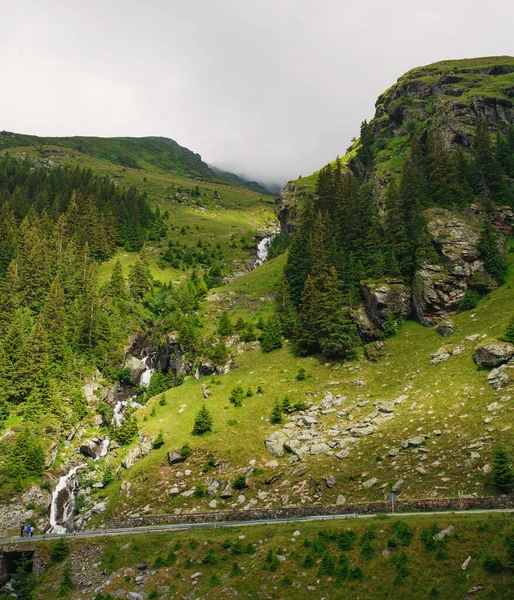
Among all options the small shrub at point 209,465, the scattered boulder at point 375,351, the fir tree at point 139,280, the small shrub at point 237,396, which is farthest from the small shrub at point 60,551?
the fir tree at point 139,280

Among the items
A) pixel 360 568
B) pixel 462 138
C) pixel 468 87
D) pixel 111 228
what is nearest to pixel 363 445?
pixel 360 568

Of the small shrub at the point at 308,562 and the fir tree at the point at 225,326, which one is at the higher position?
the fir tree at the point at 225,326

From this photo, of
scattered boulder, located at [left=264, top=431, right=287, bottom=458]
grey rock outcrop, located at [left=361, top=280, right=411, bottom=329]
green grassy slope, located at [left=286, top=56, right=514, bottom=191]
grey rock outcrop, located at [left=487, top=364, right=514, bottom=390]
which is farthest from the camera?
green grassy slope, located at [left=286, top=56, right=514, bottom=191]

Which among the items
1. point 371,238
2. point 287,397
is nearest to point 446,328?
point 287,397

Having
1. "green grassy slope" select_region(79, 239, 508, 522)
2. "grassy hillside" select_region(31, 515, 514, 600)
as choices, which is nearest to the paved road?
"grassy hillside" select_region(31, 515, 514, 600)

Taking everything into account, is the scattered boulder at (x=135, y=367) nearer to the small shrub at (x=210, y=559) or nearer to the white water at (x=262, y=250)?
the small shrub at (x=210, y=559)

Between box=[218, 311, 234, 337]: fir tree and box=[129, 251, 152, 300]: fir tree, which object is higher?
box=[129, 251, 152, 300]: fir tree

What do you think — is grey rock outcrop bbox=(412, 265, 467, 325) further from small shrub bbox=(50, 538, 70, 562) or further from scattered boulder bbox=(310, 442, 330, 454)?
small shrub bbox=(50, 538, 70, 562)
